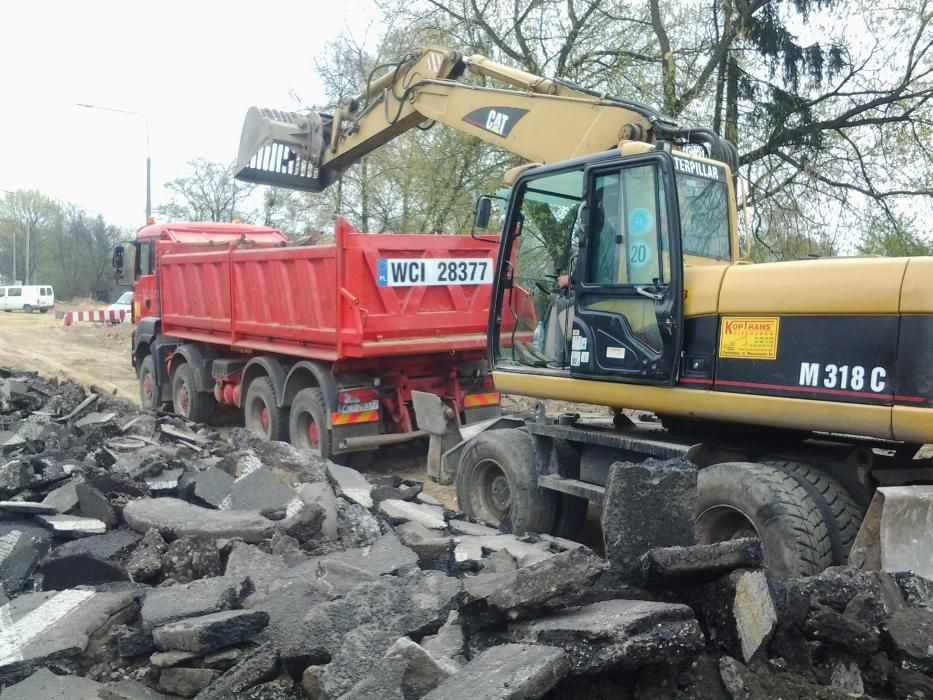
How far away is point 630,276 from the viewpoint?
5.34m

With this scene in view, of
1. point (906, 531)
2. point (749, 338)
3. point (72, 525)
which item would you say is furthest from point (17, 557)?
point (906, 531)

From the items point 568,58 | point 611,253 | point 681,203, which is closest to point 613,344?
point 611,253

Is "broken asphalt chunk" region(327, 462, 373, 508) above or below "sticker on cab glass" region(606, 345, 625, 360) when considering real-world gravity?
below

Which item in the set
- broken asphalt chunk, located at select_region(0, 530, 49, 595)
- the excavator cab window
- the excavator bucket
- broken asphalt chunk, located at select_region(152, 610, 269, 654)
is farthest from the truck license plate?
broken asphalt chunk, located at select_region(152, 610, 269, 654)

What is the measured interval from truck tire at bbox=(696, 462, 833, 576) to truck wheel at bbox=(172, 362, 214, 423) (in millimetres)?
8491

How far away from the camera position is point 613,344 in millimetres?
5422

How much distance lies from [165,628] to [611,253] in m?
3.42

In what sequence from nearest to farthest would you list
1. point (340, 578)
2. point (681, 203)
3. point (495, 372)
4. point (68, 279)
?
1. point (340, 578)
2. point (681, 203)
3. point (495, 372)
4. point (68, 279)

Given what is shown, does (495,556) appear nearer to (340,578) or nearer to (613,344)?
(340,578)

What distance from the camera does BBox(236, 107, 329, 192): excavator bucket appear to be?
10.1 m

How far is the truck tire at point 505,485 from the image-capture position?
243 inches

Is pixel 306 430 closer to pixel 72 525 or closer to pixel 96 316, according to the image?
pixel 72 525

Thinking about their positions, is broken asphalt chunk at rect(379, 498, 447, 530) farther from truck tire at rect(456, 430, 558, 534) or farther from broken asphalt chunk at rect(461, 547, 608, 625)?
broken asphalt chunk at rect(461, 547, 608, 625)

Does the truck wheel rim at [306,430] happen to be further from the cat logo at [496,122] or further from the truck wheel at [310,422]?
the cat logo at [496,122]
